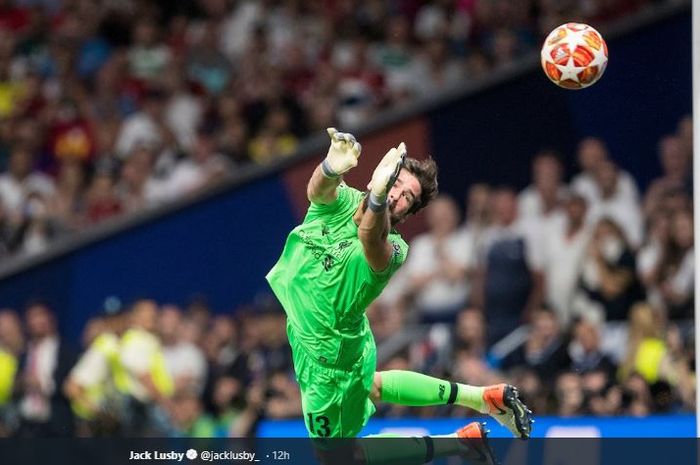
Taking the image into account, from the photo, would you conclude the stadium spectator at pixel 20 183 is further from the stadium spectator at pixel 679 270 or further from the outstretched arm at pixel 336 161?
the outstretched arm at pixel 336 161

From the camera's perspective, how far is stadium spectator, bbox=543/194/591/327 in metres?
12.4

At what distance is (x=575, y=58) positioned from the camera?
30.4ft

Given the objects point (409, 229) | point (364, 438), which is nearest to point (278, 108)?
point (409, 229)

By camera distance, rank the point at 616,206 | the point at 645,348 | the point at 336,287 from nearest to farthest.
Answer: the point at 336,287 < the point at 645,348 < the point at 616,206

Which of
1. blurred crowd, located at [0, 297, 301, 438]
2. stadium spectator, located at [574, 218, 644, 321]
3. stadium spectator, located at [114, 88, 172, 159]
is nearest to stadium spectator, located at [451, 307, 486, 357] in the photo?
stadium spectator, located at [574, 218, 644, 321]

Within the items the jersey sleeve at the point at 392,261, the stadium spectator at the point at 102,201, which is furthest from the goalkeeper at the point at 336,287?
the stadium spectator at the point at 102,201

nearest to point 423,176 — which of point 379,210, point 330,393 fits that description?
point 379,210

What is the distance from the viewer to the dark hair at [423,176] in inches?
330

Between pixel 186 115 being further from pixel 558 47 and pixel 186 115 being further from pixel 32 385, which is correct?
pixel 558 47

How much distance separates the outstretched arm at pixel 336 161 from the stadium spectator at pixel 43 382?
5.85 metres

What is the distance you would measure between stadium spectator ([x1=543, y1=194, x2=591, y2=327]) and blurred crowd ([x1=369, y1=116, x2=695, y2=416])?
0.01 m

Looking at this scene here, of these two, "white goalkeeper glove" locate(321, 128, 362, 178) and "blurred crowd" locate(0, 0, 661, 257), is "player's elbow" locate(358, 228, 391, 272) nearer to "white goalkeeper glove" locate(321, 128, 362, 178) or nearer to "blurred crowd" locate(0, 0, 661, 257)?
"white goalkeeper glove" locate(321, 128, 362, 178)

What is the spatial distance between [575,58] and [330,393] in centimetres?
249

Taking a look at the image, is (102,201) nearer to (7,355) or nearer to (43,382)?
(7,355)
